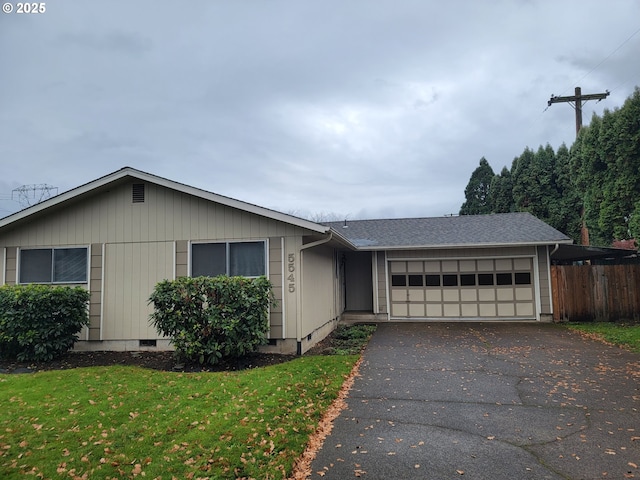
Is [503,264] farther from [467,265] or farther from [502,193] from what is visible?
[502,193]

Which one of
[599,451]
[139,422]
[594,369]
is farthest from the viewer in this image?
[594,369]

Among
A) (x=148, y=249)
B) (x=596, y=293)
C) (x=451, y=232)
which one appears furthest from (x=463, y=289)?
(x=148, y=249)

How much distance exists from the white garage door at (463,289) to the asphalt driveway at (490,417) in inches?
166

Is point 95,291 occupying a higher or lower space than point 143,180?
lower

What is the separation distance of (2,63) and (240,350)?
37.4ft

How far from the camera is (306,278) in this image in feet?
27.1

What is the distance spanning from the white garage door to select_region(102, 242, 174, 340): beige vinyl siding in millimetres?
7533

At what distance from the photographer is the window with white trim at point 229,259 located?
314 inches

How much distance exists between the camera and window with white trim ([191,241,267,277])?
26.2 ft

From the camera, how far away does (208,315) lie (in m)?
6.85

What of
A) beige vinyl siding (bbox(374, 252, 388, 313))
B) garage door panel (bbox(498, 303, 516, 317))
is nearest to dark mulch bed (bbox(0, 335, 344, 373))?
beige vinyl siding (bbox(374, 252, 388, 313))

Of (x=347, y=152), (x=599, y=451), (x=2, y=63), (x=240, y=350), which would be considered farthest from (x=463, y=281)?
(x=2, y=63)

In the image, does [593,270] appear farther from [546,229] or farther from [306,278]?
[306,278]

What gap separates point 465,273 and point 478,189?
18279mm
